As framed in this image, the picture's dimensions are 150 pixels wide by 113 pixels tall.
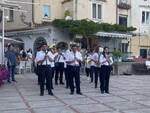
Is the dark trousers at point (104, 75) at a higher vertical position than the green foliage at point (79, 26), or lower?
lower

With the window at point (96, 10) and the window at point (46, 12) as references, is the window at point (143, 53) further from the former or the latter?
the window at point (46, 12)

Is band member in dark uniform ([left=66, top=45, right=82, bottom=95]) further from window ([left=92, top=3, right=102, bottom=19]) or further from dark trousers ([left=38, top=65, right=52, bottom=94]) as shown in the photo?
window ([left=92, top=3, right=102, bottom=19])

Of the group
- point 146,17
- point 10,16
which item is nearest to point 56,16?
point 10,16

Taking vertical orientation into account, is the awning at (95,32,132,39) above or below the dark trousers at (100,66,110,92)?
above

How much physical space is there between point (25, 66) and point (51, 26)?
4508 millimetres

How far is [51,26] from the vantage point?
82.9 ft

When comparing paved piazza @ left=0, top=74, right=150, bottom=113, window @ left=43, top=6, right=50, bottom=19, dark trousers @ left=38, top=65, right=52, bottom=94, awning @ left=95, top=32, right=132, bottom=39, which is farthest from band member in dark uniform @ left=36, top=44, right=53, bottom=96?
window @ left=43, top=6, right=50, bottom=19

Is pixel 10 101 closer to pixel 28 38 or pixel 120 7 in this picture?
pixel 28 38

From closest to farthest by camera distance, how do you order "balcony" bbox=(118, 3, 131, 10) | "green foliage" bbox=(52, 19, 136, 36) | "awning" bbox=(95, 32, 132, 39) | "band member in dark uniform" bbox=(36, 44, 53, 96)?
"band member in dark uniform" bbox=(36, 44, 53, 96) < "green foliage" bbox=(52, 19, 136, 36) < "awning" bbox=(95, 32, 132, 39) < "balcony" bbox=(118, 3, 131, 10)

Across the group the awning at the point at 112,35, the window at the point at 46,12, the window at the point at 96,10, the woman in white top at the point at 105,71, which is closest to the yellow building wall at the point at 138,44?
the awning at the point at 112,35

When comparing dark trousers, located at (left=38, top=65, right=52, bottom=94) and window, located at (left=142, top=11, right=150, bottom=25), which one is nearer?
dark trousers, located at (left=38, top=65, right=52, bottom=94)

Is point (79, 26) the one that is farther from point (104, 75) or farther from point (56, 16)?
point (104, 75)

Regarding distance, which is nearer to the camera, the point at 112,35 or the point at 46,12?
the point at 112,35

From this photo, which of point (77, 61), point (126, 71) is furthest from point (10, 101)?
point (126, 71)
